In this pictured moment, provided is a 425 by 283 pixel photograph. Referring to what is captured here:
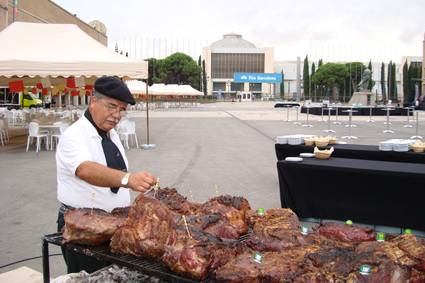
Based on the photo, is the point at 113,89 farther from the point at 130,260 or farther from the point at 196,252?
the point at 196,252

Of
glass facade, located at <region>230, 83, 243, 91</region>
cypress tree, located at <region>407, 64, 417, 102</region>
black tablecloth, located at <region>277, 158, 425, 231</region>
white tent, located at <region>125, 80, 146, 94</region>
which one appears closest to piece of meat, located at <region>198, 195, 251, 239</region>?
black tablecloth, located at <region>277, 158, 425, 231</region>

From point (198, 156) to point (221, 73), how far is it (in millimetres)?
133366

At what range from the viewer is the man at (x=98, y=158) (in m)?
2.90

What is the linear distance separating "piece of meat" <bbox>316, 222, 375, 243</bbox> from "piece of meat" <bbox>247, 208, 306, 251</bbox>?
0.60ft

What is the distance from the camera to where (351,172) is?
6.35m

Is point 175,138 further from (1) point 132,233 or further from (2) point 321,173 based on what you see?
(1) point 132,233

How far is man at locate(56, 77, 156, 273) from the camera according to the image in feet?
9.53

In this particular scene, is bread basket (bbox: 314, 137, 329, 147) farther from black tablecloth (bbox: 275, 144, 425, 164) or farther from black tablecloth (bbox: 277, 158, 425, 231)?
black tablecloth (bbox: 277, 158, 425, 231)

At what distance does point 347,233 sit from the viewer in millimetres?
2879

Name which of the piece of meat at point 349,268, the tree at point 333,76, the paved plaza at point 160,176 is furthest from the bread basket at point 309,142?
the tree at point 333,76

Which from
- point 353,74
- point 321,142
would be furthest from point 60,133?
point 353,74

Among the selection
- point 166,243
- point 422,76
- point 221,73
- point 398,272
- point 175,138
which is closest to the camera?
point 398,272

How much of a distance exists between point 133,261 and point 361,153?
5895 millimetres

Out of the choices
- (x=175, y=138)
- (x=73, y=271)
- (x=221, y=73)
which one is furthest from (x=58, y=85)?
(x=221, y=73)
